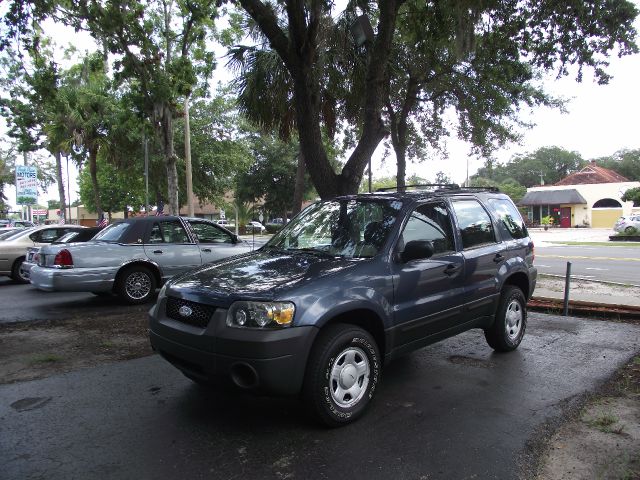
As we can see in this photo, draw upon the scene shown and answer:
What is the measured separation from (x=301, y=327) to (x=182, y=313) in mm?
1026

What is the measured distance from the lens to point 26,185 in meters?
24.6

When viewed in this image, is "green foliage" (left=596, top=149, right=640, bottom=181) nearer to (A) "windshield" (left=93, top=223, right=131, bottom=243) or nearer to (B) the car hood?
(A) "windshield" (left=93, top=223, right=131, bottom=243)

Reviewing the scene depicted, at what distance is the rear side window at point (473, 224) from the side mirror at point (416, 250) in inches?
40.3

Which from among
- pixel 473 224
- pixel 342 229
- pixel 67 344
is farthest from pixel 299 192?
pixel 342 229

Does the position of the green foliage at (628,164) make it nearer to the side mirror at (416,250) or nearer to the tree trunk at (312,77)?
the tree trunk at (312,77)

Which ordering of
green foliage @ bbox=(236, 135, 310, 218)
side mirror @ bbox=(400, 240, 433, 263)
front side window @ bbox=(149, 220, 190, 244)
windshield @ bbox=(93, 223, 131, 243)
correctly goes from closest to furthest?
side mirror @ bbox=(400, 240, 433, 263), windshield @ bbox=(93, 223, 131, 243), front side window @ bbox=(149, 220, 190, 244), green foliage @ bbox=(236, 135, 310, 218)

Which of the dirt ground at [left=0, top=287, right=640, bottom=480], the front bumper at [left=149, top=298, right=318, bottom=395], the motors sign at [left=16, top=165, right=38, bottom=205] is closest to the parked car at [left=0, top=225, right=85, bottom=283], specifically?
the dirt ground at [left=0, top=287, right=640, bottom=480]

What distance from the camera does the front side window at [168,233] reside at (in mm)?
8999

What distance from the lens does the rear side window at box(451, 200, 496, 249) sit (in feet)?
16.6

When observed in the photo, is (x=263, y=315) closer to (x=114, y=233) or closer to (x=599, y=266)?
(x=114, y=233)

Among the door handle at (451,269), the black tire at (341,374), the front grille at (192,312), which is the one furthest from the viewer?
the door handle at (451,269)

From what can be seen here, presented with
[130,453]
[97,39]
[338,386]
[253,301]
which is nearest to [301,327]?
[253,301]

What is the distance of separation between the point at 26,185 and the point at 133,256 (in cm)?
Result: 1983

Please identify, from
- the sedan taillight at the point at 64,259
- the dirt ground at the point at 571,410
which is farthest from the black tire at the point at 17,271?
the dirt ground at the point at 571,410
